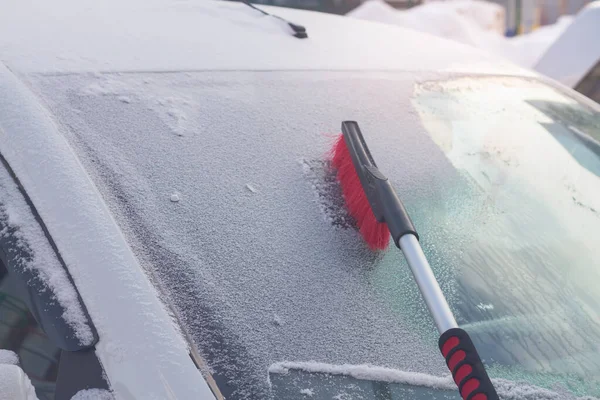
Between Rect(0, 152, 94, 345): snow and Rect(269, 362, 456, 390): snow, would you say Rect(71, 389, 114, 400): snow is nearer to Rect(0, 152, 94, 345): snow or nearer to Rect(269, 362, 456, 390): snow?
Rect(0, 152, 94, 345): snow

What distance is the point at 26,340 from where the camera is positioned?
1.08 metres

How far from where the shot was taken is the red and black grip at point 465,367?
0.93 meters

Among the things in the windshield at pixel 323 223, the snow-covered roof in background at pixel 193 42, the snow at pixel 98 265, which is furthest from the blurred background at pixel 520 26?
the snow at pixel 98 265

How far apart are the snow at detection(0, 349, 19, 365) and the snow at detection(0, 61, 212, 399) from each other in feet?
0.67

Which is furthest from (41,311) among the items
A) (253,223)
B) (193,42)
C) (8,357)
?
(193,42)

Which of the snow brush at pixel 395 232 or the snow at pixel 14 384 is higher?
the snow brush at pixel 395 232

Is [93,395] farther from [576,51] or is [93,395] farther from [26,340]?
[576,51]

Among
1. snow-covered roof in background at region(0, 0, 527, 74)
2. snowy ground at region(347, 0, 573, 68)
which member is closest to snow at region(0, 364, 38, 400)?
snow-covered roof in background at region(0, 0, 527, 74)

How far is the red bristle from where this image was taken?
123cm

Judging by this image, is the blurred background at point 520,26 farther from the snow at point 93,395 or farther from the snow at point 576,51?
the snow at point 93,395

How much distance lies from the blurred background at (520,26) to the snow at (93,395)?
10.6 ft

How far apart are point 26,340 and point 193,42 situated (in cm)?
80

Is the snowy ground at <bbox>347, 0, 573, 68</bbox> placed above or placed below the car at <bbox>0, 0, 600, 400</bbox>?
below

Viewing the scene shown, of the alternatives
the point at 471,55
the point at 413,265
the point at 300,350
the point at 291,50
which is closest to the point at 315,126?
the point at 291,50
